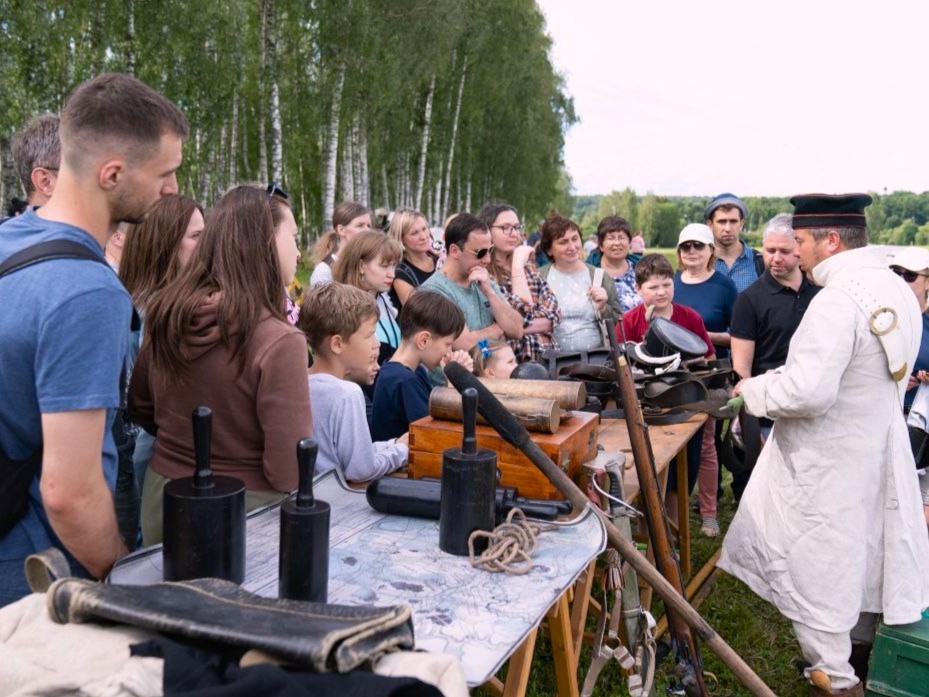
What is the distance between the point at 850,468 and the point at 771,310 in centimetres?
158

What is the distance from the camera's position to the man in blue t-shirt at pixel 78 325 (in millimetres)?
1351

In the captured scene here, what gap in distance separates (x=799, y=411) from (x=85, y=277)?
7.61ft

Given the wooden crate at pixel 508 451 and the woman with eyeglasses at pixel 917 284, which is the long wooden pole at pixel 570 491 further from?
the woman with eyeglasses at pixel 917 284

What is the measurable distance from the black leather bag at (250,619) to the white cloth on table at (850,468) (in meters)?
2.02

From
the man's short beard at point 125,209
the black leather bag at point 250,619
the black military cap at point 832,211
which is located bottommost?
the black leather bag at point 250,619

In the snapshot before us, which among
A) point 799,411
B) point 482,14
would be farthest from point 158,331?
point 482,14

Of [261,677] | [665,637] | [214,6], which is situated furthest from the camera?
[214,6]

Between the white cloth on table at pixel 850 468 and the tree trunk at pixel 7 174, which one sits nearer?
the white cloth on table at pixel 850 468

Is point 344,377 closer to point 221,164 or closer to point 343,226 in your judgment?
point 343,226

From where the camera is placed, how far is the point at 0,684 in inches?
41.3

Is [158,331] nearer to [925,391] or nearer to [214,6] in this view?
[925,391]

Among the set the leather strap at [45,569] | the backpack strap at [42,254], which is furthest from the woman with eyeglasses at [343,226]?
the leather strap at [45,569]

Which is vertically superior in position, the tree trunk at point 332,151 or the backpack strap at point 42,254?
the tree trunk at point 332,151

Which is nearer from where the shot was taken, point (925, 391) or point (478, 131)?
point (925, 391)
